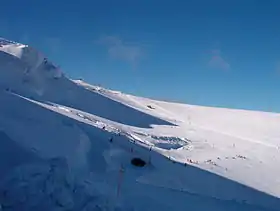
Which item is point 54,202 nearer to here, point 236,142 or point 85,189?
point 85,189

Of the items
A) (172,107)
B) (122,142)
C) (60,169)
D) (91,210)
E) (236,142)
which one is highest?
(172,107)

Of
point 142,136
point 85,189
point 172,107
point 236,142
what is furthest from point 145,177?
point 172,107

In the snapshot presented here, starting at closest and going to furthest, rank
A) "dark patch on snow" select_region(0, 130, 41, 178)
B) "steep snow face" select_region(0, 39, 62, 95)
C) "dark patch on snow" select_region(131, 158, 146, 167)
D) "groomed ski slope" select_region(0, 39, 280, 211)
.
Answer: "groomed ski slope" select_region(0, 39, 280, 211) < "dark patch on snow" select_region(0, 130, 41, 178) < "dark patch on snow" select_region(131, 158, 146, 167) < "steep snow face" select_region(0, 39, 62, 95)

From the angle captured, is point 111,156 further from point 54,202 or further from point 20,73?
point 20,73

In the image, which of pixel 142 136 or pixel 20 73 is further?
pixel 20 73

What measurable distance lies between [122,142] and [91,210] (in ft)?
11.7

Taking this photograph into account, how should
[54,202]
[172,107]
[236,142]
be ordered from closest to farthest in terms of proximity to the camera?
[54,202], [236,142], [172,107]

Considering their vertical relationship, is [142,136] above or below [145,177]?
above

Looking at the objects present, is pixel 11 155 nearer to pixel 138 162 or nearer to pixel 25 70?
pixel 138 162

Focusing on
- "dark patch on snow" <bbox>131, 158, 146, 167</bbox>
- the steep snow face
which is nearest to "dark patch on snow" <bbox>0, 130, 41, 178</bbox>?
"dark patch on snow" <bbox>131, 158, 146, 167</bbox>

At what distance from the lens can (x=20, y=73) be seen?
17.2 meters

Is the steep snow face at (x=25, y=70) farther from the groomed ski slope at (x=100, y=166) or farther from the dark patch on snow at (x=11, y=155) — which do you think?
the dark patch on snow at (x=11, y=155)

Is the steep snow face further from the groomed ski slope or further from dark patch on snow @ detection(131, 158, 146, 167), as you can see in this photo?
dark patch on snow @ detection(131, 158, 146, 167)

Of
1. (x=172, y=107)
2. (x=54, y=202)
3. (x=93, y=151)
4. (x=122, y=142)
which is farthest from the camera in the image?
(x=172, y=107)
